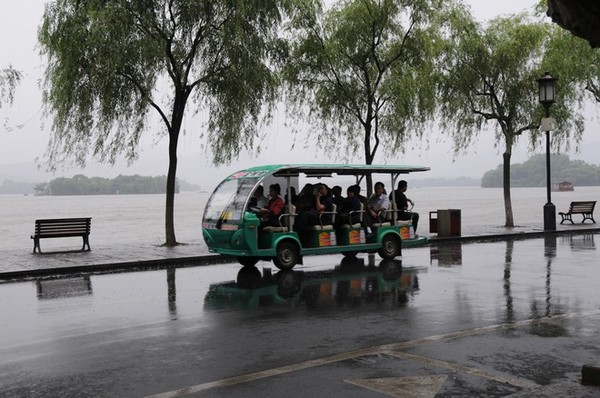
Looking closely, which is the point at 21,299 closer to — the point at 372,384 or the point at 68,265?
the point at 68,265

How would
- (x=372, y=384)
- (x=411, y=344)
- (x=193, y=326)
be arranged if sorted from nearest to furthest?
(x=372, y=384), (x=411, y=344), (x=193, y=326)

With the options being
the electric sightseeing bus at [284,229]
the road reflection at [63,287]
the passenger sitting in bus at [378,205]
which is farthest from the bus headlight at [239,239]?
the passenger sitting in bus at [378,205]

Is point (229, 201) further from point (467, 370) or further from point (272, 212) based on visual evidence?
point (467, 370)

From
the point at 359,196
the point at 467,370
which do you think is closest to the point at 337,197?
the point at 359,196

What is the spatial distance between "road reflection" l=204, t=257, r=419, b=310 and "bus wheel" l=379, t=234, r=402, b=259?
1.09 m

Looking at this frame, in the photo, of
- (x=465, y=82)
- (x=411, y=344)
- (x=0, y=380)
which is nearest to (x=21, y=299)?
(x=0, y=380)

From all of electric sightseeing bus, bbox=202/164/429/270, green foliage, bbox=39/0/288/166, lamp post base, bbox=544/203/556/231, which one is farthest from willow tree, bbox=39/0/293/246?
lamp post base, bbox=544/203/556/231

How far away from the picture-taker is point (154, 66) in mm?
19297

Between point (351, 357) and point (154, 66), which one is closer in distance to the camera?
point (351, 357)

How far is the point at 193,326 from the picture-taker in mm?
8102

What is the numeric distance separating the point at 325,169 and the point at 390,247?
8.63 ft

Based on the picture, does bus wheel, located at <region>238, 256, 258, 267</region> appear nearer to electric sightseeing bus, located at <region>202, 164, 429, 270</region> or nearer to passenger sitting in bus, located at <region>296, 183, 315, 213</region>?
electric sightseeing bus, located at <region>202, 164, 429, 270</region>

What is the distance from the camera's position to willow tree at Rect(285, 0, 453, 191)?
23.1m

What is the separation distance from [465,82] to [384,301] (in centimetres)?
1765
